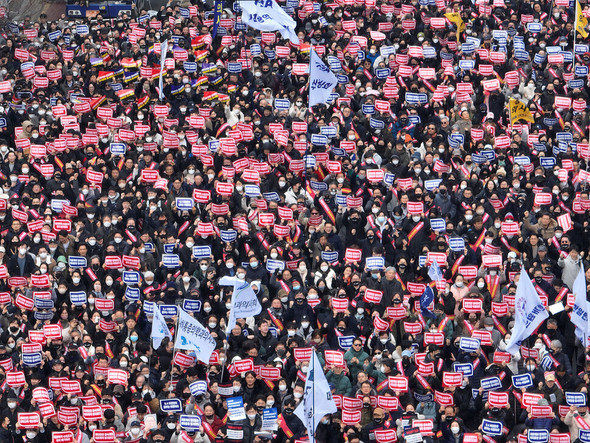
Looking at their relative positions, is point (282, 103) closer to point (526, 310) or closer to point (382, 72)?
point (382, 72)

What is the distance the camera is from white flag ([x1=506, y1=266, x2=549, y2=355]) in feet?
75.9

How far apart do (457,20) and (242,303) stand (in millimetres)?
11974

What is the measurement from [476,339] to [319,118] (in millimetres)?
8167

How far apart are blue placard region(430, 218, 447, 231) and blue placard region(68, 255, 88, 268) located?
6362 mm

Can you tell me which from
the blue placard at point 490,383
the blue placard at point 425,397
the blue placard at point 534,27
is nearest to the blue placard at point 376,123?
the blue placard at point 534,27

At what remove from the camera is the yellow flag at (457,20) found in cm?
3391

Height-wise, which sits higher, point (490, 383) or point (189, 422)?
point (490, 383)

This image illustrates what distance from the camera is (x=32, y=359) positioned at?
24.6m

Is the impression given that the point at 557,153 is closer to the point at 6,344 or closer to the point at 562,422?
the point at 562,422

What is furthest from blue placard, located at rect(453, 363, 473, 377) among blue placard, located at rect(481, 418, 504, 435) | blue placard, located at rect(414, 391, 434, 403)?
blue placard, located at rect(481, 418, 504, 435)

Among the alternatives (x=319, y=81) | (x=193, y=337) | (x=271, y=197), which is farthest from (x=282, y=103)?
(x=193, y=337)

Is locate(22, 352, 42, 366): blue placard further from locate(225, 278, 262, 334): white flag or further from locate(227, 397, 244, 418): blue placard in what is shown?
locate(227, 397, 244, 418): blue placard

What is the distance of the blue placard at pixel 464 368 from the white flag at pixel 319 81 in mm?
8038

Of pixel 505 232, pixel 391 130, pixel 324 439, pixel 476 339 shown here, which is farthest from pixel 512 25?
pixel 324 439
